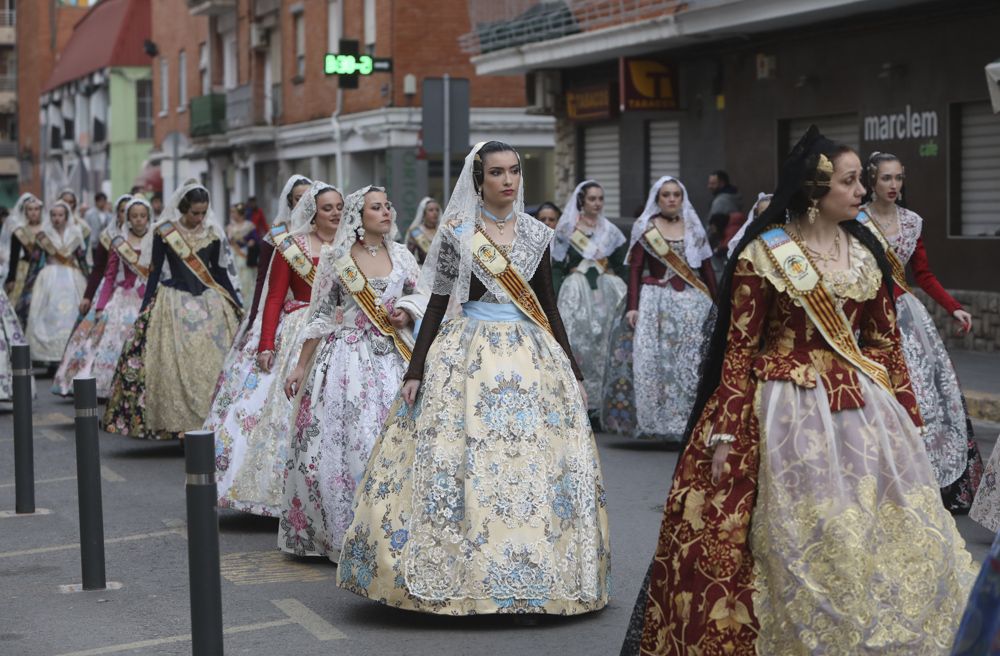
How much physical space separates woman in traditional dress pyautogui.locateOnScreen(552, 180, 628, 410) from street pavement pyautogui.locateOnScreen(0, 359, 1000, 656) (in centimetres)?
275

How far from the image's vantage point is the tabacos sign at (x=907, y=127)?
61.4 feet

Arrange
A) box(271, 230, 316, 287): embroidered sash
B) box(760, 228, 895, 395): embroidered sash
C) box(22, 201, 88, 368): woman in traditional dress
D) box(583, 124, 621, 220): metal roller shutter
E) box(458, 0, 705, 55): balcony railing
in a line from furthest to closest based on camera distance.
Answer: box(583, 124, 621, 220): metal roller shutter → box(458, 0, 705, 55): balcony railing → box(22, 201, 88, 368): woman in traditional dress → box(271, 230, 316, 287): embroidered sash → box(760, 228, 895, 395): embroidered sash

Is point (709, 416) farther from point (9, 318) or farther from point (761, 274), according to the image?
point (9, 318)

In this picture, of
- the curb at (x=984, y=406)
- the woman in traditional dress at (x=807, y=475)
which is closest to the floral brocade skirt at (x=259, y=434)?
the woman in traditional dress at (x=807, y=475)

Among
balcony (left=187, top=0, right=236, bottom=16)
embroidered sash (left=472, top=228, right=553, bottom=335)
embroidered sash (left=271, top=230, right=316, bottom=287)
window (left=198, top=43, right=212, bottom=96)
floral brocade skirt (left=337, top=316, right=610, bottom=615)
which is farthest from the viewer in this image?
window (left=198, top=43, right=212, bottom=96)

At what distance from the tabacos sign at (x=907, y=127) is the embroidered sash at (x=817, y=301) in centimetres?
1375

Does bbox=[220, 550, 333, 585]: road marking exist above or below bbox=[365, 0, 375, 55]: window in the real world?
below

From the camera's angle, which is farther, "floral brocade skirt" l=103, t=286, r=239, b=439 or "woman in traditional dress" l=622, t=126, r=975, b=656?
"floral brocade skirt" l=103, t=286, r=239, b=439

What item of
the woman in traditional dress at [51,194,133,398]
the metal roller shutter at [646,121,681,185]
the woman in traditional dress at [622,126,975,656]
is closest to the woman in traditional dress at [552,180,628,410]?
the woman in traditional dress at [51,194,133,398]

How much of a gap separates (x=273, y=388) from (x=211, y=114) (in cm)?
3699

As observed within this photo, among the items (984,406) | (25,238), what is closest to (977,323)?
(984,406)

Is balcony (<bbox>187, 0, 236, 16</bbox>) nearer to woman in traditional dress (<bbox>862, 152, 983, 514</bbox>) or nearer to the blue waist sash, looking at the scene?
woman in traditional dress (<bbox>862, 152, 983, 514</bbox>)

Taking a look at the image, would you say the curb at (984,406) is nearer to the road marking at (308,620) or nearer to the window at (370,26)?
the road marking at (308,620)

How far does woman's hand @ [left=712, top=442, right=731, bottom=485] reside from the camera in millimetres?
5367
